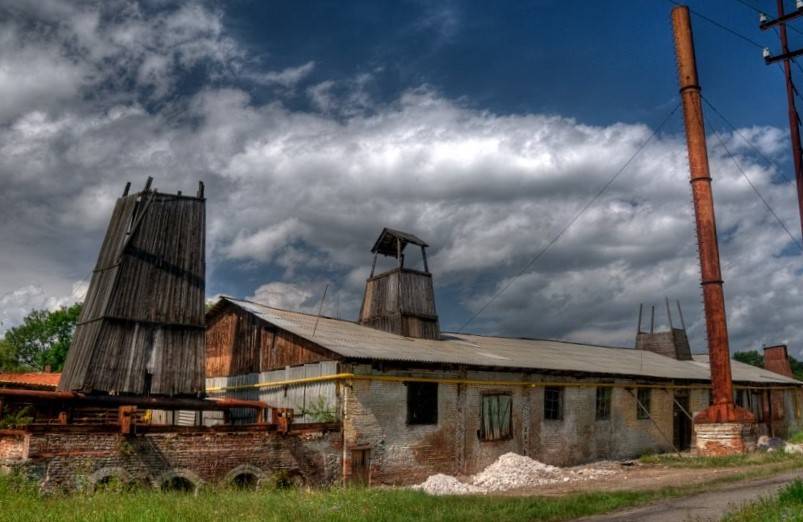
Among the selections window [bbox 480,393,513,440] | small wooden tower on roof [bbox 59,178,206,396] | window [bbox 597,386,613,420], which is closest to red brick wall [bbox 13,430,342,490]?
small wooden tower on roof [bbox 59,178,206,396]

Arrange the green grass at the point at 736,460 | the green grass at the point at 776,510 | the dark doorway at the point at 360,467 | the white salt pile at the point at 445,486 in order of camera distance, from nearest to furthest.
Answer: the green grass at the point at 776,510 < the white salt pile at the point at 445,486 < the dark doorway at the point at 360,467 < the green grass at the point at 736,460

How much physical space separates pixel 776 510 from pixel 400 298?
1599 centimetres

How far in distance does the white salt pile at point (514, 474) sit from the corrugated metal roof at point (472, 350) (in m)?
2.92

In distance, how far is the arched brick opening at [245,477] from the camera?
15.5 m

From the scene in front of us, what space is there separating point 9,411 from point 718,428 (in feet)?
69.5

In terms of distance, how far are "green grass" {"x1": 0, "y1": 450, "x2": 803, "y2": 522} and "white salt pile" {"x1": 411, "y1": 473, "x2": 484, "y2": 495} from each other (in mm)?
2689

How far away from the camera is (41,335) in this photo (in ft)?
173

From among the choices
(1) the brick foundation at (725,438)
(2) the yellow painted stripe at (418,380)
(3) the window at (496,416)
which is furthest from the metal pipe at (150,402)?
(1) the brick foundation at (725,438)

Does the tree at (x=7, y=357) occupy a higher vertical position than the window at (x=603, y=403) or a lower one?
higher

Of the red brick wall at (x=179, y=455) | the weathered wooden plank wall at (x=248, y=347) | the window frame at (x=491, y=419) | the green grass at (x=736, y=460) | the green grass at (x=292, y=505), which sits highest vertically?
the weathered wooden plank wall at (x=248, y=347)

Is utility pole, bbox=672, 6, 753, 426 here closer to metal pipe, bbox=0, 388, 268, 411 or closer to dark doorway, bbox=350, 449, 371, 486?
dark doorway, bbox=350, 449, 371, 486

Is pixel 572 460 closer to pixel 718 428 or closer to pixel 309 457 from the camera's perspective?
pixel 718 428

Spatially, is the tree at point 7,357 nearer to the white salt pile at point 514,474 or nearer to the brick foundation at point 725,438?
the white salt pile at point 514,474

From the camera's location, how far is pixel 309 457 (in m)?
16.9
